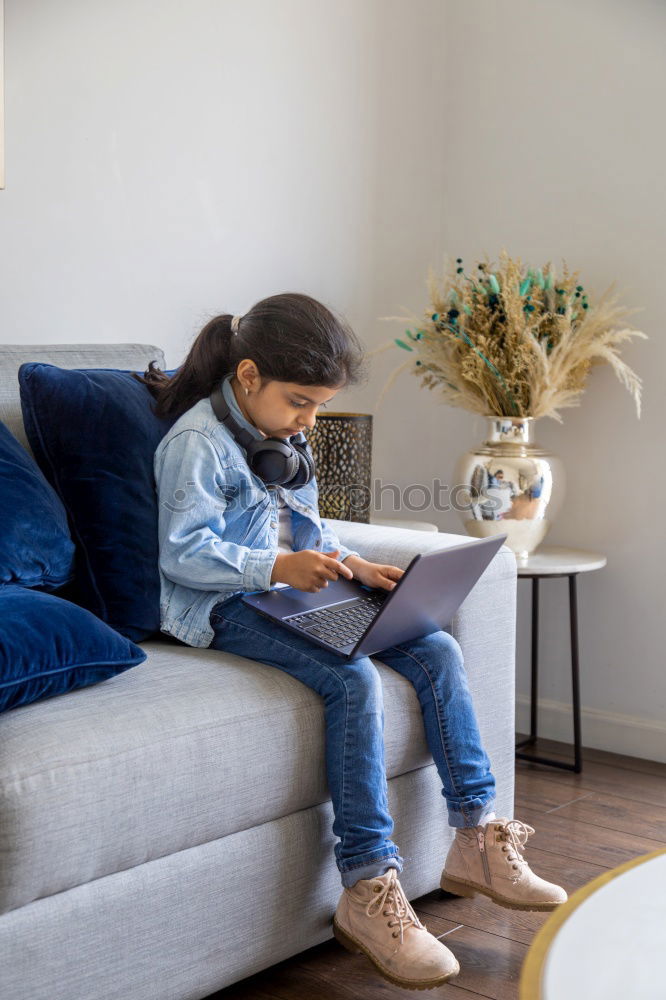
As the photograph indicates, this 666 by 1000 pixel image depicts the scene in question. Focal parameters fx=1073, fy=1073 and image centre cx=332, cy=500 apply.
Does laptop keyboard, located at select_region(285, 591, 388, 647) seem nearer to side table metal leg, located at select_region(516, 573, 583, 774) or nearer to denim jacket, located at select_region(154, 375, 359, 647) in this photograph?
denim jacket, located at select_region(154, 375, 359, 647)

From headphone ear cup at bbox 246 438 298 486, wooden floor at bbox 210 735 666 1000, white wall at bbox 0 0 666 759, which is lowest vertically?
wooden floor at bbox 210 735 666 1000

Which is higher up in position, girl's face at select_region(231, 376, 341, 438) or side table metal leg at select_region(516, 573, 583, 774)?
girl's face at select_region(231, 376, 341, 438)

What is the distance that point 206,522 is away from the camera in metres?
1.66

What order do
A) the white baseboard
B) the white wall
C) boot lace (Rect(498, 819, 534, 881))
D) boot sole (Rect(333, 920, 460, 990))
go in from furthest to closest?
the white baseboard → the white wall → boot lace (Rect(498, 819, 534, 881)) → boot sole (Rect(333, 920, 460, 990))

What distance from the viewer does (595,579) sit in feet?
8.84

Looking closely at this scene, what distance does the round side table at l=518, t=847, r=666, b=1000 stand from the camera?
758 millimetres

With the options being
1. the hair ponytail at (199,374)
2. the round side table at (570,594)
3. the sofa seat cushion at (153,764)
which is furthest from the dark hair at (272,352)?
the round side table at (570,594)

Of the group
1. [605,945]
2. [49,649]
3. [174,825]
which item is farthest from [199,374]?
[605,945]

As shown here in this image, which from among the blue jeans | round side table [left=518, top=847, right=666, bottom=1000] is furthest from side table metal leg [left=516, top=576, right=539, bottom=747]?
round side table [left=518, top=847, right=666, bottom=1000]

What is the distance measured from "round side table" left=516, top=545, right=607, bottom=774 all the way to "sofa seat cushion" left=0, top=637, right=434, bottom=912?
823 mm

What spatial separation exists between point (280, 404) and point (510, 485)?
84 centimetres

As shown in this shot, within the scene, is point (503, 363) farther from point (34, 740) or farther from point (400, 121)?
point (34, 740)

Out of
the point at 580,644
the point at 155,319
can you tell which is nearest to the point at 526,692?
the point at 580,644

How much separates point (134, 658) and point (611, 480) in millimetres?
1578
